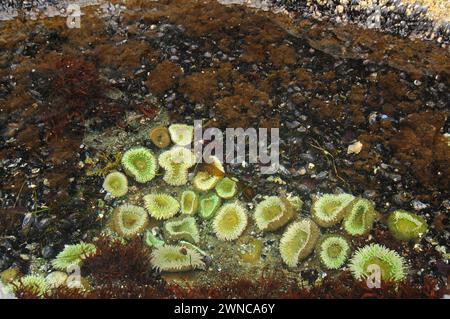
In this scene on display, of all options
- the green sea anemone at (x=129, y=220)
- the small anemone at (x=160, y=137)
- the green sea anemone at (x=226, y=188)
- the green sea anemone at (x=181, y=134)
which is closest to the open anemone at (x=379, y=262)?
the green sea anemone at (x=226, y=188)

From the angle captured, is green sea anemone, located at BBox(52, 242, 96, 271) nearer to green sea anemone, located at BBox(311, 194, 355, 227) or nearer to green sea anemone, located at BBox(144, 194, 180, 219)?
green sea anemone, located at BBox(144, 194, 180, 219)

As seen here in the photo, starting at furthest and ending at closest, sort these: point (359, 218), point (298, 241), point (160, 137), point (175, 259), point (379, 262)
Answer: point (160, 137) → point (359, 218) → point (298, 241) → point (175, 259) → point (379, 262)

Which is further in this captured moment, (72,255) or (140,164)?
(140,164)

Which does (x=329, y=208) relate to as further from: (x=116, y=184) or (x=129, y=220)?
(x=116, y=184)

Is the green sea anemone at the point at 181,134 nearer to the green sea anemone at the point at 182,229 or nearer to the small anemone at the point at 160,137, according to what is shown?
the small anemone at the point at 160,137

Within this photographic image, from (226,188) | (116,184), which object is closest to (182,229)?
(226,188)

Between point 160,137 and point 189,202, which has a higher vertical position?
point 160,137
